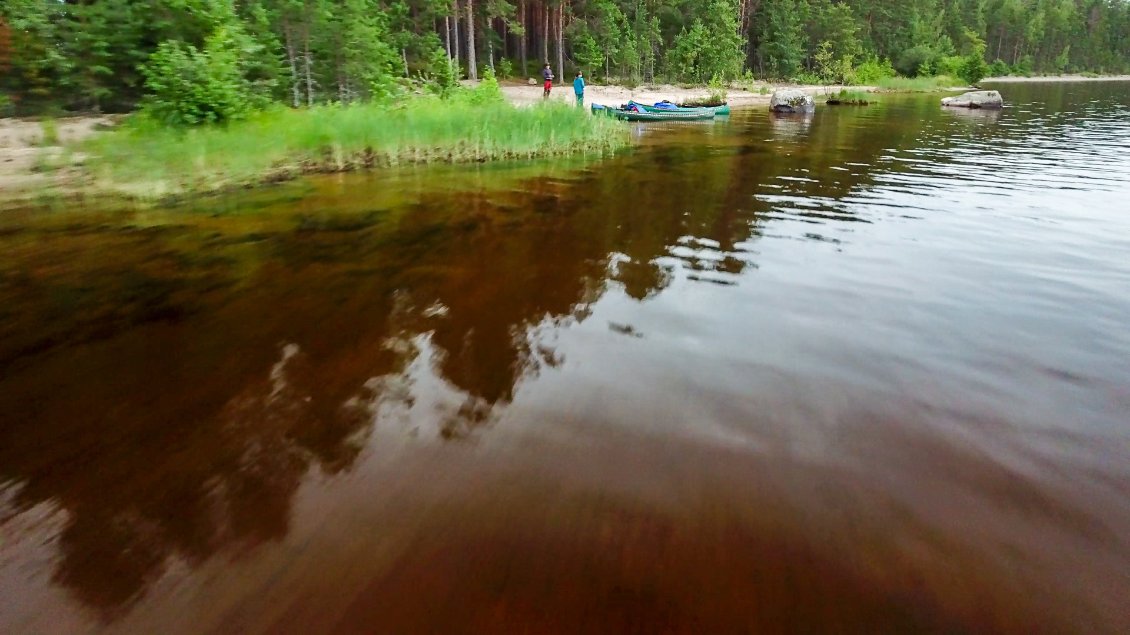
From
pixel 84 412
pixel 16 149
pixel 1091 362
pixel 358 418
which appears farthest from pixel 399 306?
pixel 16 149

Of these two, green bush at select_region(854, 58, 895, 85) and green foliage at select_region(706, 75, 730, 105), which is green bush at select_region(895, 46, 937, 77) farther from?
green foliage at select_region(706, 75, 730, 105)

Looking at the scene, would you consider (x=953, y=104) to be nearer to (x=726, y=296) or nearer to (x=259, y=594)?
(x=726, y=296)

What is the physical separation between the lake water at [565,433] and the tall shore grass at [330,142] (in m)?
3.58

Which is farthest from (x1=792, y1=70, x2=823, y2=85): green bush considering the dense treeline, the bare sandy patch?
the bare sandy patch

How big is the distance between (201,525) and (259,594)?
67cm

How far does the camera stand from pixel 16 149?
42.4 ft

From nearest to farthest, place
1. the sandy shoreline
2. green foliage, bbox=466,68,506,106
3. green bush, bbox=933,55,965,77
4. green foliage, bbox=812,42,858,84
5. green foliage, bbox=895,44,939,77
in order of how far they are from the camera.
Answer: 1. green foliage, bbox=466,68,506,106
2. the sandy shoreline
3. green foliage, bbox=812,42,858,84
4. green foliage, bbox=895,44,939,77
5. green bush, bbox=933,55,965,77

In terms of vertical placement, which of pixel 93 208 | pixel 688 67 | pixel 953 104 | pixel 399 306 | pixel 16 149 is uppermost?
pixel 688 67

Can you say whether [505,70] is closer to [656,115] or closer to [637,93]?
[637,93]

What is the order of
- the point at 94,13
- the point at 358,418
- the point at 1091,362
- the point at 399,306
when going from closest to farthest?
the point at 358,418 → the point at 1091,362 → the point at 399,306 → the point at 94,13

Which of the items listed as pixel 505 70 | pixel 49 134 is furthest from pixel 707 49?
pixel 49 134

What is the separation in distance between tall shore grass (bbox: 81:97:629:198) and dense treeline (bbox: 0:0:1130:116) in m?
1.37

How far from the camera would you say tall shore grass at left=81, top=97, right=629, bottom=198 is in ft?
39.3

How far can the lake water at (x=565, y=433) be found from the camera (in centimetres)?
268
